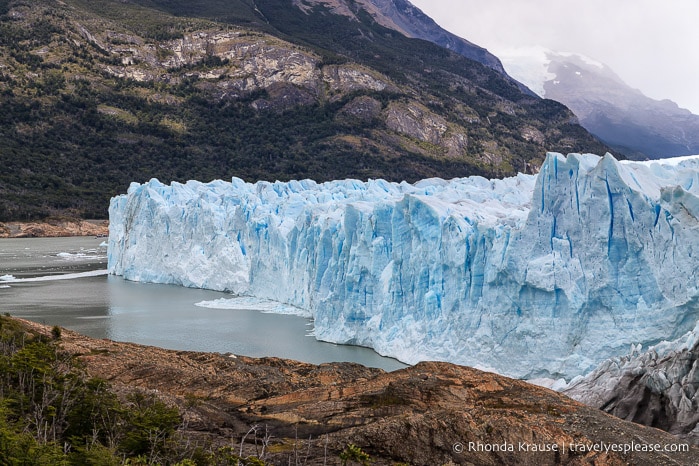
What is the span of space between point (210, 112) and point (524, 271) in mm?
60540

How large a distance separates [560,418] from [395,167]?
5734 cm

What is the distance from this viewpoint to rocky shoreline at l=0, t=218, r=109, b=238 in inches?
1987

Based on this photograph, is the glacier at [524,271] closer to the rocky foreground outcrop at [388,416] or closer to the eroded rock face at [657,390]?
the eroded rock face at [657,390]

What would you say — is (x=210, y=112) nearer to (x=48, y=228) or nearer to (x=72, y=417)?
(x=48, y=228)

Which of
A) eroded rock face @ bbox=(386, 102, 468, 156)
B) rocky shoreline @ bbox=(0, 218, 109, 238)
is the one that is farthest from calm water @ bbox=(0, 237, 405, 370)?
eroded rock face @ bbox=(386, 102, 468, 156)

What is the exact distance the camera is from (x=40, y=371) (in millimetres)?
7035

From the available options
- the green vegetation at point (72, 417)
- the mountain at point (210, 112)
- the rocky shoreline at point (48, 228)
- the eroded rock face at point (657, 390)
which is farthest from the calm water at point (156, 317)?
the mountain at point (210, 112)

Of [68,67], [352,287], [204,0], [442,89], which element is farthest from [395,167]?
[352,287]

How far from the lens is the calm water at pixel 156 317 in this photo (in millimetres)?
16656

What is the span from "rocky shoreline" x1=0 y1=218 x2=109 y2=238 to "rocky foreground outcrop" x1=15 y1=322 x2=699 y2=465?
45.3 m

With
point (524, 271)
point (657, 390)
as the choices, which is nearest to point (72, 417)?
point (657, 390)

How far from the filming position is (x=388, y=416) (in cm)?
695

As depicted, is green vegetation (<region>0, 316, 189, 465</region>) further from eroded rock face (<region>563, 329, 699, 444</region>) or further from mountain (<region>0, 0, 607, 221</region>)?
mountain (<region>0, 0, 607, 221</region>)

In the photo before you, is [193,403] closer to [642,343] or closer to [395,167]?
Answer: [642,343]
